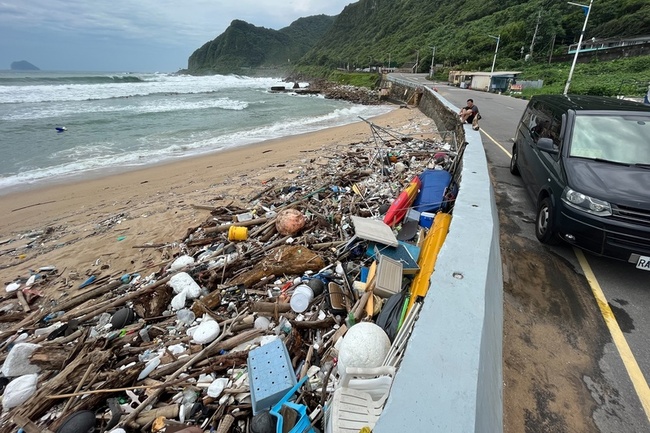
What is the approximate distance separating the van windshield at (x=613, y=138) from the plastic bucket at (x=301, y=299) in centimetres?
394

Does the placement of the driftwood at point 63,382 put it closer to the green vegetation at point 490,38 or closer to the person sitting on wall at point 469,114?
the person sitting on wall at point 469,114

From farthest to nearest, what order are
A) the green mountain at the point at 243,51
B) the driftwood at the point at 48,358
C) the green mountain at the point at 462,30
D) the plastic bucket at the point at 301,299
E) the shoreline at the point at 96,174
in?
the green mountain at the point at 243,51 < the green mountain at the point at 462,30 < the shoreline at the point at 96,174 < the plastic bucket at the point at 301,299 < the driftwood at the point at 48,358

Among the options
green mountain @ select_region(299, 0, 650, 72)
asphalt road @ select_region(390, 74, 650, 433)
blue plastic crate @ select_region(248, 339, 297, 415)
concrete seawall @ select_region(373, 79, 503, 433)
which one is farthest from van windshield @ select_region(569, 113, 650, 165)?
green mountain @ select_region(299, 0, 650, 72)

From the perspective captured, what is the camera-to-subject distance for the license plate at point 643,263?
322 centimetres

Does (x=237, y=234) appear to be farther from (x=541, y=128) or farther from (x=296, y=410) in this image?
(x=541, y=128)

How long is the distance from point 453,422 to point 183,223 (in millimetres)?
6835

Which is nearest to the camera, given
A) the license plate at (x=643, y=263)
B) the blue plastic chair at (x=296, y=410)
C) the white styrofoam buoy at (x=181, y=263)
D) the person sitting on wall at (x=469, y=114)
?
the blue plastic chair at (x=296, y=410)

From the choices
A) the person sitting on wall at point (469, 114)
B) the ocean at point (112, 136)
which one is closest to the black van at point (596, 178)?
the person sitting on wall at point (469, 114)

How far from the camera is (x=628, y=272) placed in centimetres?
367

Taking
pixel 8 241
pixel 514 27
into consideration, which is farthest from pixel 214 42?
pixel 8 241

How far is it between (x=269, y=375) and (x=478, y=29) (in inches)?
3416

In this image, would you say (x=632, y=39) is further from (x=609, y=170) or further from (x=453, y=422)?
(x=453, y=422)

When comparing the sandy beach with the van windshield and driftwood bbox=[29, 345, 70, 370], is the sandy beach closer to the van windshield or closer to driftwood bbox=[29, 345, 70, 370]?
driftwood bbox=[29, 345, 70, 370]

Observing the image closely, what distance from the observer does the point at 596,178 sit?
3.61 metres
